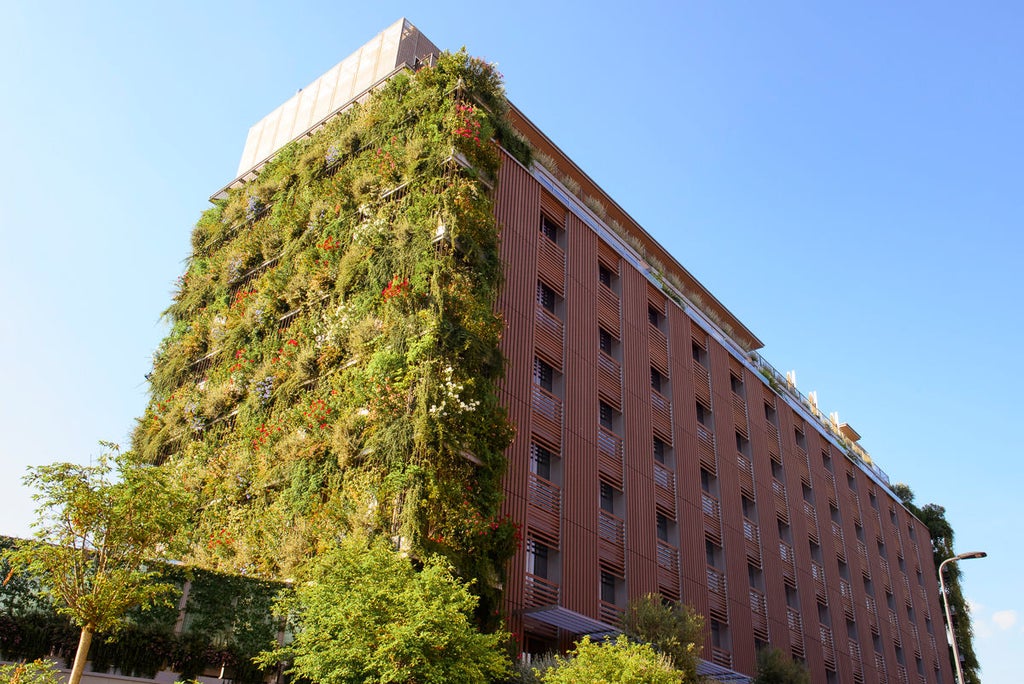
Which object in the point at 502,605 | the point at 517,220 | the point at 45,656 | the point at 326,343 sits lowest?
the point at 45,656

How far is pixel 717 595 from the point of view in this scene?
32.0 metres

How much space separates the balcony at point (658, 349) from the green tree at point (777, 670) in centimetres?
1117

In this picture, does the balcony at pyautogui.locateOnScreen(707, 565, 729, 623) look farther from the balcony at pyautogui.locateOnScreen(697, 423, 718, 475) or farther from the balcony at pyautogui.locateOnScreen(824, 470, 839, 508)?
the balcony at pyautogui.locateOnScreen(824, 470, 839, 508)

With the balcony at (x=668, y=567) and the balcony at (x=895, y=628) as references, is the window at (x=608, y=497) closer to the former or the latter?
the balcony at (x=668, y=567)

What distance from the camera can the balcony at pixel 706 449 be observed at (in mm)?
35062

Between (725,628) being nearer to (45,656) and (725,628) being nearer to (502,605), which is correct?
(502,605)

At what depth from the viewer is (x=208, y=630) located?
19469 millimetres

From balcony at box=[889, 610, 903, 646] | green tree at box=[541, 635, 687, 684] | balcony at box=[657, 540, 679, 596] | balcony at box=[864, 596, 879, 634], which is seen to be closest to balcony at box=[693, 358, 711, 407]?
balcony at box=[657, 540, 679, 596]

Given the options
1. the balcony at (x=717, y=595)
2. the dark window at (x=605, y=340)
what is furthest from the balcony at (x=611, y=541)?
the dark window at (x=605, y=340)

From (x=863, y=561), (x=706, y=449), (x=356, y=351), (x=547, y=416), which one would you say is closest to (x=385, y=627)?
(x=356, y=351)

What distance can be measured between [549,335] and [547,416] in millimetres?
2977

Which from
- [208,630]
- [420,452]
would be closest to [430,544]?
[420,452]

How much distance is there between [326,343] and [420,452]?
18.3 feet

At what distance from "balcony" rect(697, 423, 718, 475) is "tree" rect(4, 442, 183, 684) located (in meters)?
22.7
